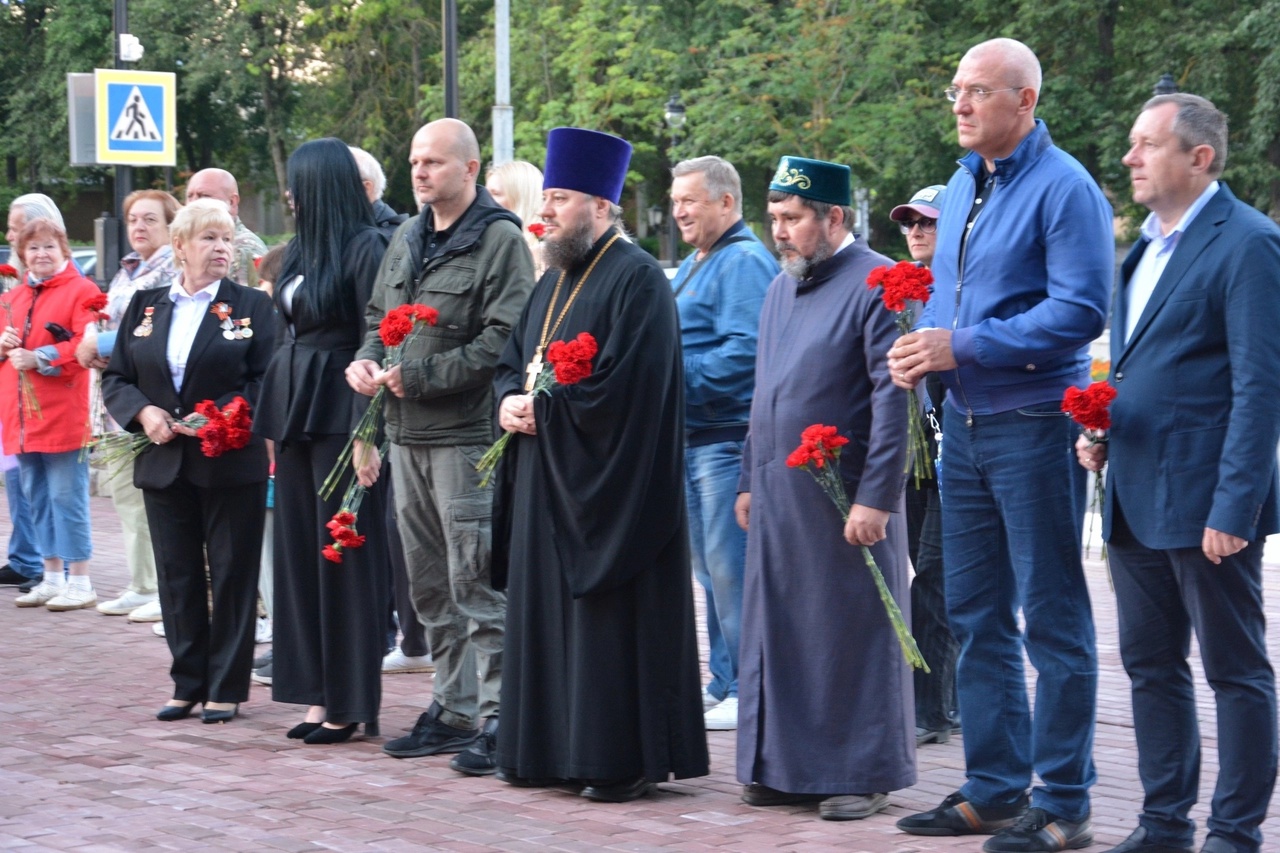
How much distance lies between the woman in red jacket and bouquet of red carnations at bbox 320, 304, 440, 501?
384 centimetres

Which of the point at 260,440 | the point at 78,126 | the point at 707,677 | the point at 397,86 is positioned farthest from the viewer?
the point at 397,86

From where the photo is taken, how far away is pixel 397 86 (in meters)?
46.6

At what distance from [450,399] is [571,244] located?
862 millimetres

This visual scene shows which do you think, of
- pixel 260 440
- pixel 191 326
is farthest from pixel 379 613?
pixel 191 326

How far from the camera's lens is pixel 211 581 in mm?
7426

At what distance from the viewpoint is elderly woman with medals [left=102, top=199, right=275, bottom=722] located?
7301mm

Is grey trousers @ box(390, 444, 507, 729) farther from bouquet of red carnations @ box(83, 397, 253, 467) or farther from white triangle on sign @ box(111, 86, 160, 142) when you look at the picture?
white triangle on sign @ box(111, 86, 160, 142)

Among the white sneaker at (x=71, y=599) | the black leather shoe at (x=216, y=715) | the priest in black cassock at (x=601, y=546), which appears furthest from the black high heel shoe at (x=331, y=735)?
the white sneaker at (x=71, y=599)

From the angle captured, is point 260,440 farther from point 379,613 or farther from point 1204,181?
point 1204,181

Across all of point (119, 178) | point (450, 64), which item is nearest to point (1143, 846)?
point (450, 64)

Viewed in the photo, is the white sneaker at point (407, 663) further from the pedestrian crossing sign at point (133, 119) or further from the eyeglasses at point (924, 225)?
the pedestrian crossing sign at point (133, 119)

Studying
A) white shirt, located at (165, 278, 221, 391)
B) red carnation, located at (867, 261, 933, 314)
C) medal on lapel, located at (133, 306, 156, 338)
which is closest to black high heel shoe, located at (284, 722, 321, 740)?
white shirt, located at (165, 278, 221, 391)

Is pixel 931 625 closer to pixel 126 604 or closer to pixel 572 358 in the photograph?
pixel 572 358

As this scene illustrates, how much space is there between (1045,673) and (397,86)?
43.5 metres
